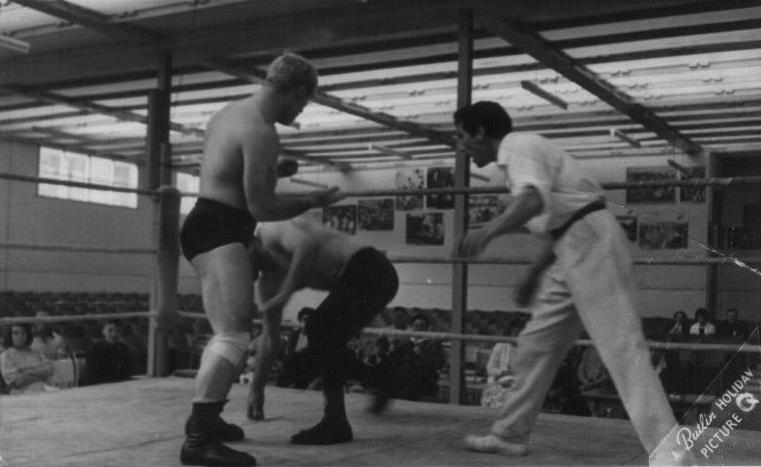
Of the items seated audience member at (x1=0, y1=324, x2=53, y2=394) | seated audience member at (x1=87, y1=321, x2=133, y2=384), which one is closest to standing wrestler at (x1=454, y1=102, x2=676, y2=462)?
Result: seated audience member at (x1=0, y1=324, x2=53, y2=394)

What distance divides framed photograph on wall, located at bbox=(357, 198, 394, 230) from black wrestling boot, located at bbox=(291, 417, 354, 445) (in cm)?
1459

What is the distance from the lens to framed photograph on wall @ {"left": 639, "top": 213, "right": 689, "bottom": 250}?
561 inches

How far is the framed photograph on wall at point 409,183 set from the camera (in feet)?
55.1

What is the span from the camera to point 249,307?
2.54m

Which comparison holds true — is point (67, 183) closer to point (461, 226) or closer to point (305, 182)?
point (461, 226)

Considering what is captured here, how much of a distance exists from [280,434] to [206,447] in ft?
1.96

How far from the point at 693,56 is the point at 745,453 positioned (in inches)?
249

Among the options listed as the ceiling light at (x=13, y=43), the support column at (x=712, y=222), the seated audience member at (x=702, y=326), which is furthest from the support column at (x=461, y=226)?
the support column at (x=712, y=222)

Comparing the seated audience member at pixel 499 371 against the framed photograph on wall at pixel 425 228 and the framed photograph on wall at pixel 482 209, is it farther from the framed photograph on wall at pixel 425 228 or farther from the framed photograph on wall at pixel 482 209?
the framed photograph on wall at pixel 425 228

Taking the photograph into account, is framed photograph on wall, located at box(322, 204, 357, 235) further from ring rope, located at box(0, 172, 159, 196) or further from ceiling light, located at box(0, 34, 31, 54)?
ring rope, located at box(0, 172, 159, 196)

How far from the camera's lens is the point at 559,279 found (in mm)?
2516

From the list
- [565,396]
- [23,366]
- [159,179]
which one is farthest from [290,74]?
[23,366]

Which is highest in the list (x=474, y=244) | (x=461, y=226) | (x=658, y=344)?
(x=461, y=226)

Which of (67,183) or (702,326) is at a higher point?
(67,183)
